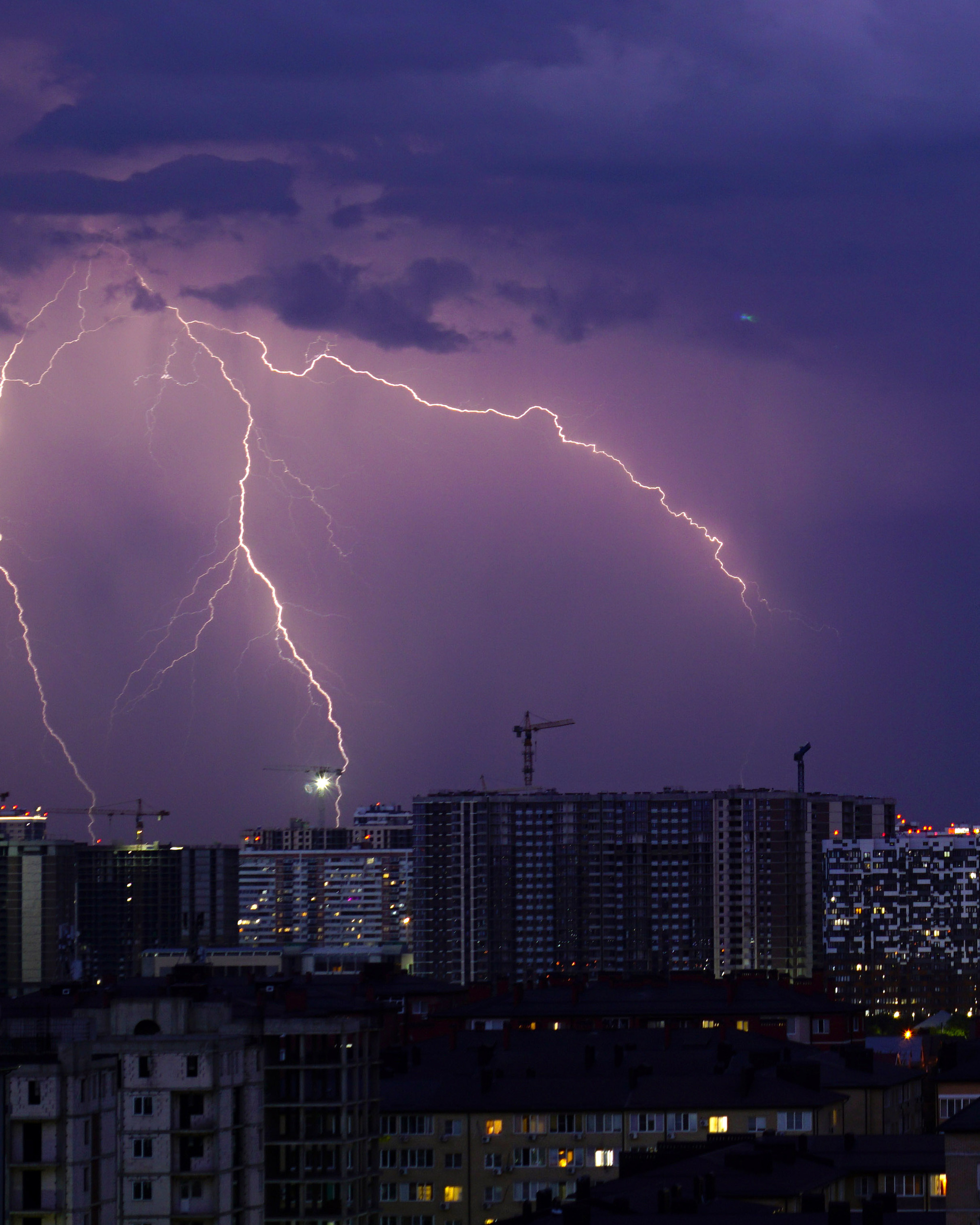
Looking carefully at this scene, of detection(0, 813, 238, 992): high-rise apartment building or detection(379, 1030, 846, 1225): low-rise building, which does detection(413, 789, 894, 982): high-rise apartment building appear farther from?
detection(379, 1030, 846, 1225): low-rise building

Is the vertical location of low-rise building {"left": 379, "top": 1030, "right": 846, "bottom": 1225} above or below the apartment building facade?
below

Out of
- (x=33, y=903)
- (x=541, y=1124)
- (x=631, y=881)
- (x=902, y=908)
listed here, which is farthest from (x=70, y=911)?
(x=541, y=1124)

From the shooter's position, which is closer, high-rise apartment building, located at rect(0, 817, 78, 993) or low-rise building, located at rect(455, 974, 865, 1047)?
low-rise building, located at rect(455, 974, 865, 1047)

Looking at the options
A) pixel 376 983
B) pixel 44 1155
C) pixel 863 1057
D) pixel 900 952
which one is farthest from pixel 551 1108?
pixel 900 952

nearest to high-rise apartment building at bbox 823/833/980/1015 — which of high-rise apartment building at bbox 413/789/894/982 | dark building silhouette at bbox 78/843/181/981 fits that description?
high-rise apartment building at bbox 413/789/894/982

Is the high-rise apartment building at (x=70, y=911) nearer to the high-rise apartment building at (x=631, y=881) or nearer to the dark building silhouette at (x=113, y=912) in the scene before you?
the dark building silhouette at (x=113, y=912)

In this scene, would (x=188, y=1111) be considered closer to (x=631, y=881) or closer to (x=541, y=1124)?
(x=541, y=1124)
